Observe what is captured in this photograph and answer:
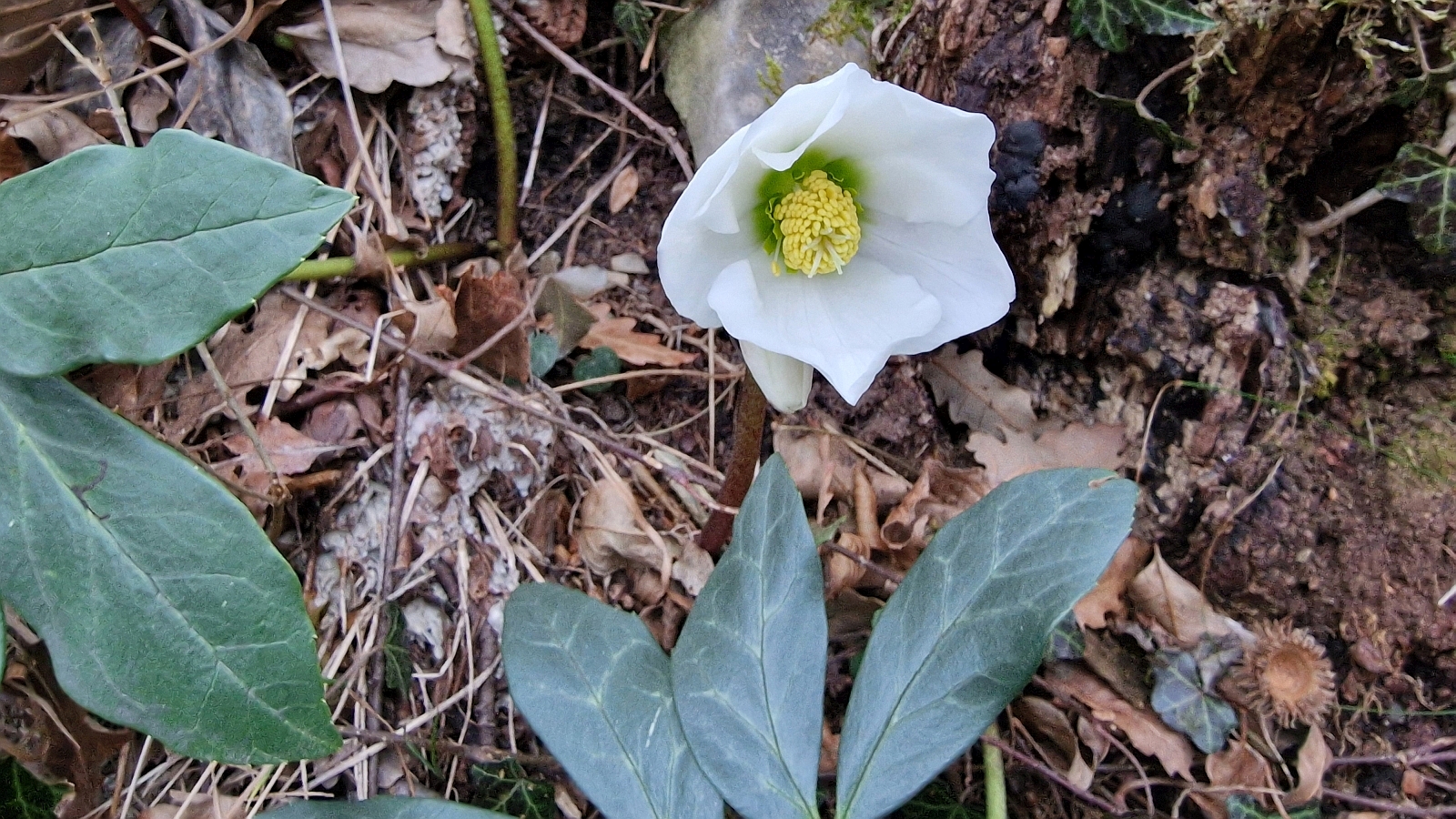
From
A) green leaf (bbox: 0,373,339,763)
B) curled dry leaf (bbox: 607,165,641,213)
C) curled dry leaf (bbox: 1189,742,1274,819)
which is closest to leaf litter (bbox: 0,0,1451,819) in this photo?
curled dry leaf (bbox: 1189,742,1274,819)

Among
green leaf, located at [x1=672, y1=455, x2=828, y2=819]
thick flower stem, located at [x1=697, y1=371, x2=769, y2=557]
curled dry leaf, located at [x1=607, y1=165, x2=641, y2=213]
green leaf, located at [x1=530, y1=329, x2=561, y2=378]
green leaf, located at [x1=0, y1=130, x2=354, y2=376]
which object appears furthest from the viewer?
curled dry leaf, located at [x1=607, y1=165, x2=641, y2=213]

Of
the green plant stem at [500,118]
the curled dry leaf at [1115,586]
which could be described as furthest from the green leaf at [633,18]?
the curled dry leaf at [1115,586]

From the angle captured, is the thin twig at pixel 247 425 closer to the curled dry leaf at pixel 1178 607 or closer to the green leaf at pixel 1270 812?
the curled dry leaf at pixel 1178 607

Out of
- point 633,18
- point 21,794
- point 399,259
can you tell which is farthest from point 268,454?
point 633,18

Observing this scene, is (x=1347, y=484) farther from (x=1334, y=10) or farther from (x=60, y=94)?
(x=60, y=94)

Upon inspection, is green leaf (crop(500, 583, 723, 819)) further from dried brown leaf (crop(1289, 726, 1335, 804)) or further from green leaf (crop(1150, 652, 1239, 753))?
dried brown leaf (crop(1289, 726, 1335, 804))

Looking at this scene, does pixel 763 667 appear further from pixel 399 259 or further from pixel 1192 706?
pixel 399 259
